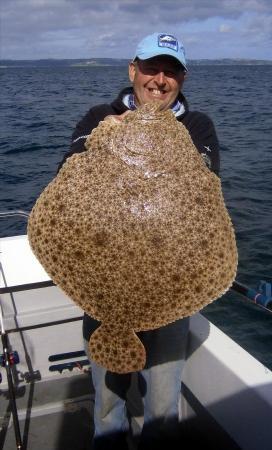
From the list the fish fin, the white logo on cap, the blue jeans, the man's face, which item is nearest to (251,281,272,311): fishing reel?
the blue jeans

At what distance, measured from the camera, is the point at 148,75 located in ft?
9.84

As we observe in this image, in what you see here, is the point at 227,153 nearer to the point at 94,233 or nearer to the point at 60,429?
the point at 60,429

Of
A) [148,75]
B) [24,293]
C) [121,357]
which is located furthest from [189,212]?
[24,293]

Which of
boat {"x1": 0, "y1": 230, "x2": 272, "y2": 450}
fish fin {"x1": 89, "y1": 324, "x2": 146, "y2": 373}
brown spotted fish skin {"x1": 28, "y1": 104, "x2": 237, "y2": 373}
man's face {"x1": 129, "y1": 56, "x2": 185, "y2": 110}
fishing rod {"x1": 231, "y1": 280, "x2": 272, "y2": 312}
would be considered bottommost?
boat {"x1": 0, "y1": 230, "x2": 272, "y2": 450}

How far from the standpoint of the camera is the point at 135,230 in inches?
91.6

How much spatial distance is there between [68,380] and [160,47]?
3453mm

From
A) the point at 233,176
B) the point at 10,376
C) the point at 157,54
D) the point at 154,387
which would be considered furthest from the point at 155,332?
the point at 233,176

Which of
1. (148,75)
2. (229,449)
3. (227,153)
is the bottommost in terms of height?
(227,153)

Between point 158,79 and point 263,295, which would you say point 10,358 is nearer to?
point 263,295

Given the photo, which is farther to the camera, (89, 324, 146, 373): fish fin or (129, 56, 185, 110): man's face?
(129, 56, 185, 110): man's face

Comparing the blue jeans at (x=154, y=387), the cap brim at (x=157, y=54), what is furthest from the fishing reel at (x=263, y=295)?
the cap brim at (x=157, y=54)

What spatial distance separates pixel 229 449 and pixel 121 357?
1.60 metres

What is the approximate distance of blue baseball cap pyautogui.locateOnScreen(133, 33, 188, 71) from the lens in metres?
2.91

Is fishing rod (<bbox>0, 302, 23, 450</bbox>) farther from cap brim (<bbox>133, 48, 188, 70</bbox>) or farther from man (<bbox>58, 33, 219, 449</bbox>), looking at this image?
cap brim (<bbox>133, 48, 188, 70</bbox>)
